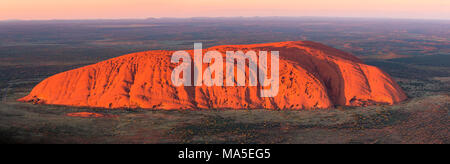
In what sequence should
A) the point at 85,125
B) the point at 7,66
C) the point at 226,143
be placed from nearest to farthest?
the point at 226,143, the point at 85,125, the point at 7,66

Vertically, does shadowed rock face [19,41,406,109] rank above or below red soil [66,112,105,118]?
above

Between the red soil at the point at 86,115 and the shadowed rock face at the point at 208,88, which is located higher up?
the shadowed rock face at the point at 208,88

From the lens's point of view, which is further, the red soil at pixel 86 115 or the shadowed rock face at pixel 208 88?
the shadowed rock face at pixel 208 88

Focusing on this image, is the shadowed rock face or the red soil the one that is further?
the shadowed rock face

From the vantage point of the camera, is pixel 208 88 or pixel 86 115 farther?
pixel 208 88

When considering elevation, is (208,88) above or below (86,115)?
above
